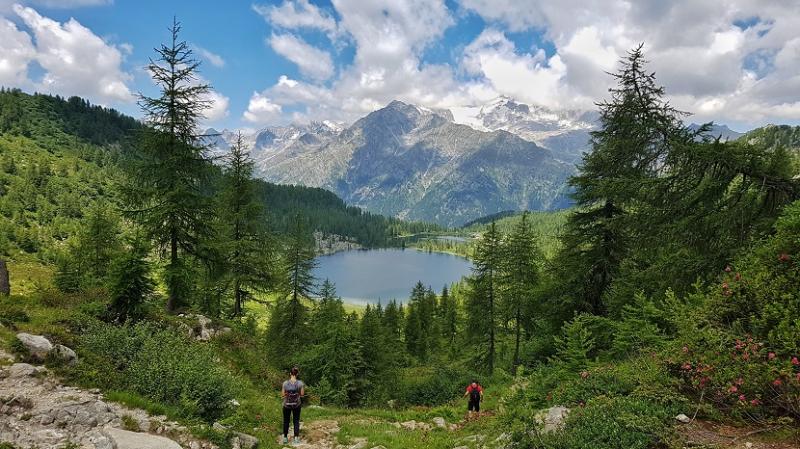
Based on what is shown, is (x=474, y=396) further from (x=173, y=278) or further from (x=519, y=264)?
(x=519, y=264)

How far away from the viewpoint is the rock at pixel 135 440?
289 inches

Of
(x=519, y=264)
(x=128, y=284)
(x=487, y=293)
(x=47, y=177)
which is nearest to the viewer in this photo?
(x=128, y=284)

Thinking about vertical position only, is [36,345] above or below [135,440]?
above

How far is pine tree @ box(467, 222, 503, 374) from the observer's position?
103ft

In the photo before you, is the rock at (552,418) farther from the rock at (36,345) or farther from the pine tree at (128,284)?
the pine tree at (128,284)

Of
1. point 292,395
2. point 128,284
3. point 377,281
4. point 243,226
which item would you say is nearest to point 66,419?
point 292,395

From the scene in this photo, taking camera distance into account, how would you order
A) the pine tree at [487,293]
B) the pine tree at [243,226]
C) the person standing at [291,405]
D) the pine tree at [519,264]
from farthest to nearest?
the pine tree at [487,293] → the pine tree at [519,264] → the pine tree at [243,226] → the person standing at [291,405]

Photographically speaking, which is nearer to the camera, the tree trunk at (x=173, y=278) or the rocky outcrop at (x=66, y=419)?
the rocky outcrop at (x=66, y=419)

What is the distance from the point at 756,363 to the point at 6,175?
159732 millimetres

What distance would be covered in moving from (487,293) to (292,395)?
23.0 metres

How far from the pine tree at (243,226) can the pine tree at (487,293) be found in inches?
642

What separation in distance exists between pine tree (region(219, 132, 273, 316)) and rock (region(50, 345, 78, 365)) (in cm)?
1403

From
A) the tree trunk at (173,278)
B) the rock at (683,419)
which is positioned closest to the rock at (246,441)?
the rock at (683,419)

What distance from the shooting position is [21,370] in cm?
905
